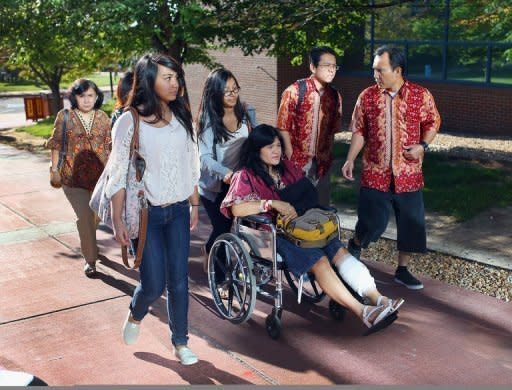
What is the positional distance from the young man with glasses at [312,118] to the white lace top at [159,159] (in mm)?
1546

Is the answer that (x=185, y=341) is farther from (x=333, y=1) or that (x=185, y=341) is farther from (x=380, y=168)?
(x=333, y=1)

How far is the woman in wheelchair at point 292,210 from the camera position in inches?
194

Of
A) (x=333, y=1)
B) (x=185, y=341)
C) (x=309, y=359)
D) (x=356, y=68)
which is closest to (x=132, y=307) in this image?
(x=185, y=341)

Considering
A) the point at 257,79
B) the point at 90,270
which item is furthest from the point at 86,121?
the point at 257,79

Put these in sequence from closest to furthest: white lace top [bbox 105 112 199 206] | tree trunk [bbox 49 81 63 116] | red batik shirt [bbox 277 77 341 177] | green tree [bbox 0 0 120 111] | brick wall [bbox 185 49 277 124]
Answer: white lace top [bbox 105 112 199 206], red batik shirt [bbox 277 77 341 177], green tree [bbox 0 0 120 111], brick wall [bbox 185 49 277 124], tree trunk [bbox 49 81 63 116]

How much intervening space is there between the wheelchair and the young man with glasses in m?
0.90

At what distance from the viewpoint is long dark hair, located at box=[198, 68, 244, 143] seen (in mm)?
5609

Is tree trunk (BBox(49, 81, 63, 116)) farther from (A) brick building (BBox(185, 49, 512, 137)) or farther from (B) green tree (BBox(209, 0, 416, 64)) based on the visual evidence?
(B) green tree (BBox(209, 0, 416, 64))

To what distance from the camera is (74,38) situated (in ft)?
39.8

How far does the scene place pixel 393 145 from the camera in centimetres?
577

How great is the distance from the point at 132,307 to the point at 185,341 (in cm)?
41

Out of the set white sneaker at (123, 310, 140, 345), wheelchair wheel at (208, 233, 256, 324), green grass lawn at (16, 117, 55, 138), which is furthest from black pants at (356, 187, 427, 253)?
green grass lawn at (16, 117, 55, 138)

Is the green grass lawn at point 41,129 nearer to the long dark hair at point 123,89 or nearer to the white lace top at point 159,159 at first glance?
the long dark hair at point 123,89

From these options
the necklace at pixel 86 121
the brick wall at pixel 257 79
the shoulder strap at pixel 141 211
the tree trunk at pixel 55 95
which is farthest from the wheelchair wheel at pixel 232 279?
the tree trunk at pixel 55 95
